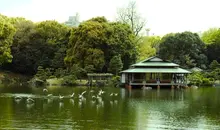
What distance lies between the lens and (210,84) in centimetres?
6594

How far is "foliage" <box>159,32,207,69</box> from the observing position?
245 feet

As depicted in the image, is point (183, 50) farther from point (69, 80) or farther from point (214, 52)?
point (69, 80)

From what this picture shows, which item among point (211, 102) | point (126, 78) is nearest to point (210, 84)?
point (126, 78)

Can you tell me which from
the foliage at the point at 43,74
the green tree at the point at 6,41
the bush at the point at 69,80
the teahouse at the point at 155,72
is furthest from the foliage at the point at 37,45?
the teahouse at the point at 155,72

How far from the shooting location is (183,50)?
75688 mm

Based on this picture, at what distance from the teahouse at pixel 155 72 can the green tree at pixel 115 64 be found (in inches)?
142

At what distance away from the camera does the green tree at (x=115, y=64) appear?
216ft

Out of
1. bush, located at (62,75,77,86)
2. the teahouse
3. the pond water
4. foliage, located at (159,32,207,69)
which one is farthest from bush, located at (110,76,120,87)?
the pond water

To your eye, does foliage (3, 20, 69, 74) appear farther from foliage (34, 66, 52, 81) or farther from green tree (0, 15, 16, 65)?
foliage (34, 66, 52, 81)

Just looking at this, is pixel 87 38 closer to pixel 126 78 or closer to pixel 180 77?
pixel 126 78

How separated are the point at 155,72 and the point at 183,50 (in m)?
19.4

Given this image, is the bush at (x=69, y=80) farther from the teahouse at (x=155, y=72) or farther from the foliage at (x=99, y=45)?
the teahouse at (x=155, y=72)

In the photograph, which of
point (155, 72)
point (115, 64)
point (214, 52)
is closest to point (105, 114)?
point (155, 72)

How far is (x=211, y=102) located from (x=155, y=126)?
15047 mm
